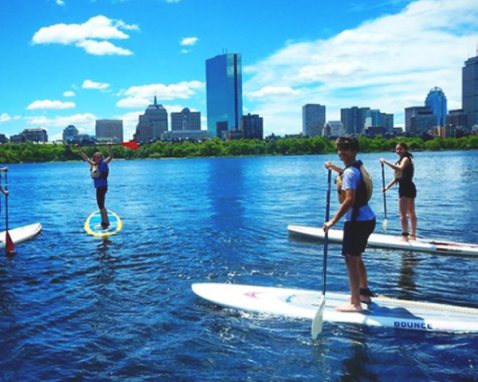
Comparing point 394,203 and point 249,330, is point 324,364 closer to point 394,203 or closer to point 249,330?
point 249,330

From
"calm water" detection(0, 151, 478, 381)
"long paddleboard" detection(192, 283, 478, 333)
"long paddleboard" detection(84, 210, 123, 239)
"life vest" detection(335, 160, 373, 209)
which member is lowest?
"calm water" detection(0, 151, 478, 381)

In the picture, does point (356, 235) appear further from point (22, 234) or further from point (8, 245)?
point (22, 234)

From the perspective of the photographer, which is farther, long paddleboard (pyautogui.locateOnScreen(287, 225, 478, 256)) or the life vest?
long paddleboard (pyautogui.locateOnScreen(287, 225, 478, 256))

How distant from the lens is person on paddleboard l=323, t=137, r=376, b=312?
24.5ft

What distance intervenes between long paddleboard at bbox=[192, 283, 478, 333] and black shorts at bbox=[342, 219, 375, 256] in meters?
1.10

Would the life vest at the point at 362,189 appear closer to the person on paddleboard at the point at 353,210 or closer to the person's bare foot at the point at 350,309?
the person on paddleboard at the point at 353,210

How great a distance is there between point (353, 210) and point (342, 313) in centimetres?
174

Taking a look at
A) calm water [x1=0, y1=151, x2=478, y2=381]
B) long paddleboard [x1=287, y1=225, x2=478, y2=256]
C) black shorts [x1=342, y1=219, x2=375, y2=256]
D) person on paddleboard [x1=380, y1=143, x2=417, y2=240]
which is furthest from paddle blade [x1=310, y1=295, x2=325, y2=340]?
long paddleboard [x1=287, y1=225, x2=478, y2=256]

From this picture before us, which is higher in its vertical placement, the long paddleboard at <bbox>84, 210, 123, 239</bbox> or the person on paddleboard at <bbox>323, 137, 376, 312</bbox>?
the person on paddleboard at <bbox>323, 137, 376, 312</bbox>

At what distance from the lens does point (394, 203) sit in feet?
86.1

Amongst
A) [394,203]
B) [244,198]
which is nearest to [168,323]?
[394,203]

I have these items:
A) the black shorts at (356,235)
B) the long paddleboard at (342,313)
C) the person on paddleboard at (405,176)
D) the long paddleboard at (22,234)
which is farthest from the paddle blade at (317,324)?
the long paddleboard at (22,234)

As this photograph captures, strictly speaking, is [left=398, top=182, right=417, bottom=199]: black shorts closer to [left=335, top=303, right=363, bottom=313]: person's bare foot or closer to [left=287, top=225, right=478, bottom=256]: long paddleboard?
[left=287, top=225, right=478, bottom=256]: long paddleboard

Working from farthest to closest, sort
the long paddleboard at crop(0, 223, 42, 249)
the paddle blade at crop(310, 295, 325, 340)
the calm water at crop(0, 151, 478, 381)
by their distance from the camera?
1. the long paddleboard at crop(0, 223, 42, 249)
2. the paddle blade at crop(310, 295, 325, 340)
3. the calm water at crop(0, 151, 478, 381)
